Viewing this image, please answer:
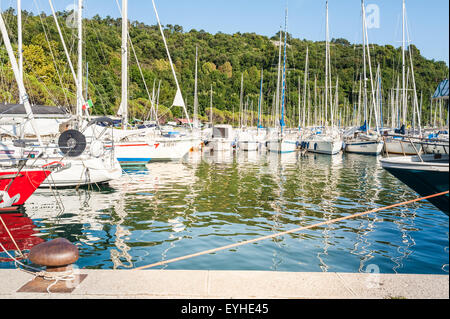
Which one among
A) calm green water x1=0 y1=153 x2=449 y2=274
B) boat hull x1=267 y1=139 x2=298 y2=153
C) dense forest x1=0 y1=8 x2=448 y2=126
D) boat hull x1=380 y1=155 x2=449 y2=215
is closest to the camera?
boat hull x1=380 y1=155 x2=449 y2=215

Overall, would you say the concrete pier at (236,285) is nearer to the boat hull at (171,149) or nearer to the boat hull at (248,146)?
the boat hull at (171,149)

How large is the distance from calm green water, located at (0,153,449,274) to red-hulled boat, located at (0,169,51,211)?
1.84 ft

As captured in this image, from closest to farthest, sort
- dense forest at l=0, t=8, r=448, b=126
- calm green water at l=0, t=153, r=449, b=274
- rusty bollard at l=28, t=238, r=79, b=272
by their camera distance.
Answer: rusty bollard at l=28, t=238, r=79, b=272, calm green water at l=0, t=153, r=449, b=274, dense forest at l=0, t=8, r=448, b=126

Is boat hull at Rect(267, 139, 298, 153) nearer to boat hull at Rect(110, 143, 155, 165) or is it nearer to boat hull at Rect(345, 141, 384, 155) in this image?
boat hull at Rect(345, 141, 384, 155)

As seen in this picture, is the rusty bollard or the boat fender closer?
the rusty bollard

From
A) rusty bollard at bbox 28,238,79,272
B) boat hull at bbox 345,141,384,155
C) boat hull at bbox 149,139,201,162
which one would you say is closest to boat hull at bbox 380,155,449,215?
rusty bollard at bbox 28,238,79,272

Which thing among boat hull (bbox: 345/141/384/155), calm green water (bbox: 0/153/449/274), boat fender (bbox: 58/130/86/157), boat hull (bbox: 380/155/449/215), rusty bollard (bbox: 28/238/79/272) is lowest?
calm green water (bbox: 0/153/449/274)

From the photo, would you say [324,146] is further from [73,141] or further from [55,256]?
[55,256]

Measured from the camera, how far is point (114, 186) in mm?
19250

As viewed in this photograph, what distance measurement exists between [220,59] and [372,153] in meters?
94.1

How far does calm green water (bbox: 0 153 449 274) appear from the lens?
28.6 ft

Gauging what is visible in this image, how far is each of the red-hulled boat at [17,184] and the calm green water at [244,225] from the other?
0.56 m

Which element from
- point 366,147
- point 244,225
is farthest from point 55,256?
point 366,147
